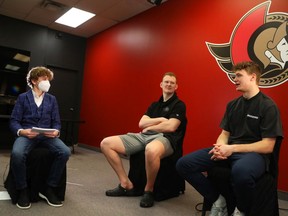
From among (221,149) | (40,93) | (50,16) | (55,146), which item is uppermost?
(50,16)

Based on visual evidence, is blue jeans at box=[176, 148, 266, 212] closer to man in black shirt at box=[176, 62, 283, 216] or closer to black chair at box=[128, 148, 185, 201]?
man in black shirt at box=[176, 62, 283, 216]

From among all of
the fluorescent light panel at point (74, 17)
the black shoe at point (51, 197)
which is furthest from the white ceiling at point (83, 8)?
the black shoe at point (51, 197)

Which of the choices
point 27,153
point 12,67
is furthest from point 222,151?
point 12,67

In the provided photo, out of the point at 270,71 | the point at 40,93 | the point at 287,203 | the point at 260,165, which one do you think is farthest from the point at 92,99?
the point at 260,165

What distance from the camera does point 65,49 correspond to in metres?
6.40

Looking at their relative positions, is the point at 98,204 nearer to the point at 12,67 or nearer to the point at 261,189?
the point at 261,189

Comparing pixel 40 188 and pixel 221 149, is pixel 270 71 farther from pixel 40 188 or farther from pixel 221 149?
pixel 40 188

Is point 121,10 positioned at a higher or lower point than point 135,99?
higher

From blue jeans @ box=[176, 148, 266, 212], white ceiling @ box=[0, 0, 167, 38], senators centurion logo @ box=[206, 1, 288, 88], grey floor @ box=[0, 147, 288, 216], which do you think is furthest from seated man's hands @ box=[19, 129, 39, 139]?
white ceiling @ box=[0, 0, 167, 38]

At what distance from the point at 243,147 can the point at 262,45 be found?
1.74 meters

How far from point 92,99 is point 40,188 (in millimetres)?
4091

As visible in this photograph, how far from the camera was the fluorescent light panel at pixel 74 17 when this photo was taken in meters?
5.23

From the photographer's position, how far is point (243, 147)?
1.80 m

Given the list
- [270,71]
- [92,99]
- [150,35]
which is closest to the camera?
[270,71]
